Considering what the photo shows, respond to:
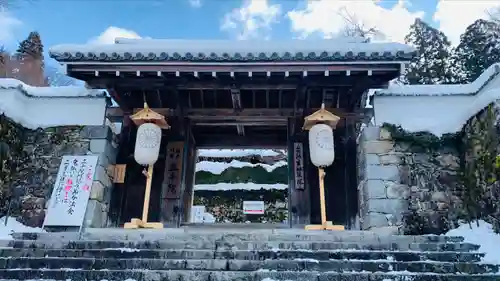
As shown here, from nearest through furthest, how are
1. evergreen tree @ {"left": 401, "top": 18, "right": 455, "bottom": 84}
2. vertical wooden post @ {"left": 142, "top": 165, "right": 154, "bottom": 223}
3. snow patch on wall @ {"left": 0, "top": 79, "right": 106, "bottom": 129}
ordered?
vertical wooden post @ {"left": 142, "top": 165, "right": 154, "bottom": 223}
snow patch on wall @ {"left": 0, "top": 79, "right": 106, "bottom": 129}
evergreen tree @ {"left": 401, "top": 18, "right": 455, "bottom": 84}

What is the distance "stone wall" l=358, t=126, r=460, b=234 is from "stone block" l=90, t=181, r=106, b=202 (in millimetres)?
4002

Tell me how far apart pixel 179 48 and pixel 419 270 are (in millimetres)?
4205

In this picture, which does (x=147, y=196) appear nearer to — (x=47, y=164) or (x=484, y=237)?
(x=47, y=164)

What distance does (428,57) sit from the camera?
556 inches

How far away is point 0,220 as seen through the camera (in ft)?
20.3

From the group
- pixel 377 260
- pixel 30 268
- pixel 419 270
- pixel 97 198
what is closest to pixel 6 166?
pixel 97 198

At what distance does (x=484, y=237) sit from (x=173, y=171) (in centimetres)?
452

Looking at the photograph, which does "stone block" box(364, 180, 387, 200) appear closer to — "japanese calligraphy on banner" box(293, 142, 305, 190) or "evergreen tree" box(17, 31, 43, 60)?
"japanese calligraphy on banner" box(293, 142, 305, 190)

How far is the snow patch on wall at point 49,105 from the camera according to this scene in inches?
265

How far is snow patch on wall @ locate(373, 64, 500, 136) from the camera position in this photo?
6445 mm

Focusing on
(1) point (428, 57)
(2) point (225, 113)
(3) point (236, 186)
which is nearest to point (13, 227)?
(2) point (225, 113)

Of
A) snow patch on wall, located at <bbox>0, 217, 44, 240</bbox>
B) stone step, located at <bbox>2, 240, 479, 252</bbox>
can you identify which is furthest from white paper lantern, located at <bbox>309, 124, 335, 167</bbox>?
snow patch on wall, located at <bbox>0, 217, 44, 240</bbox>

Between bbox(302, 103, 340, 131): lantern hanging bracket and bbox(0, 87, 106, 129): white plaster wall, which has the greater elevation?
bbox(0, 87, 106, 129): white plaster wall

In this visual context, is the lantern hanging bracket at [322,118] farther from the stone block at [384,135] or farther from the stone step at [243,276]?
the stone step at [243,276]
